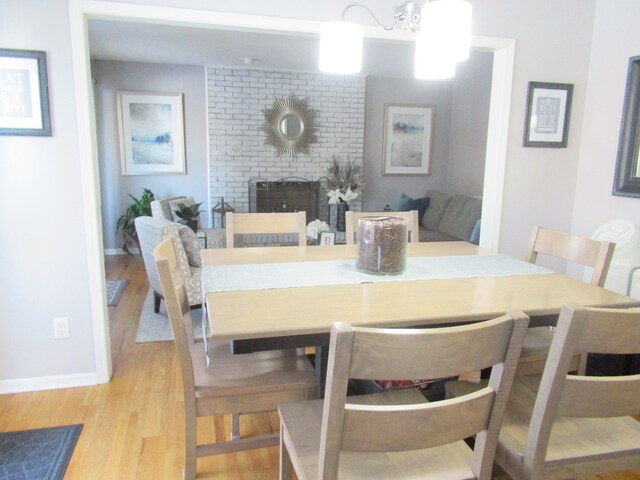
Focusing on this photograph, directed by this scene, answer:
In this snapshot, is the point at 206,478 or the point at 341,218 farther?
the point at 341,218

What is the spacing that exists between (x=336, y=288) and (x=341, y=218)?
4238 mm

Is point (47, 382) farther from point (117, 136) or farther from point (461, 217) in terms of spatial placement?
point (461, 217)

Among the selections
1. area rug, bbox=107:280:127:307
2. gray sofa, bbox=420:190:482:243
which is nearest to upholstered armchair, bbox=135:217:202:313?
area rug, bbox=107:280:127:307

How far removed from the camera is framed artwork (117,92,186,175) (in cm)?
538

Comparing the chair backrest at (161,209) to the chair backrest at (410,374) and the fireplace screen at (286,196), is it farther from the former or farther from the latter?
the chair backrest at (410,374)

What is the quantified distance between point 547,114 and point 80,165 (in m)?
2.69

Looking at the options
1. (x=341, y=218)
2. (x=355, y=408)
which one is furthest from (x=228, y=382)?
(x=341, y=218)

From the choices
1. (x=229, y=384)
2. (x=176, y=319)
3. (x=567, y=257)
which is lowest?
(x=229, y=384)

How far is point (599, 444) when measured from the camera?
117 centimetres

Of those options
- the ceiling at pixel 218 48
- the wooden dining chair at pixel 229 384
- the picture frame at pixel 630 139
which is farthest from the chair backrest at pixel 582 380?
the ceiling at pixel 218 48

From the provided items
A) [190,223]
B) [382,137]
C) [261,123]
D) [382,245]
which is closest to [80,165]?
[382,245]

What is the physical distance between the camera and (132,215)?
5.34m

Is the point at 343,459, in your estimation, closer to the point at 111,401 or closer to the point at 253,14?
the point at 111,401

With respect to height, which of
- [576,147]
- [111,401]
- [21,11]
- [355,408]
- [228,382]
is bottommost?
[111,401]
